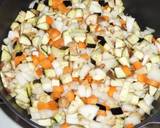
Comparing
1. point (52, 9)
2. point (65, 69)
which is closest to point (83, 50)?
point (65, 69)

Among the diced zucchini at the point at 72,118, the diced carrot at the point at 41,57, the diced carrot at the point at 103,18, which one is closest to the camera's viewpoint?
the diced zucchini at the point at 72,118

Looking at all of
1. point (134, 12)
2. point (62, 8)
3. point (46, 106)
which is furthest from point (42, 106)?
point (134, 12)

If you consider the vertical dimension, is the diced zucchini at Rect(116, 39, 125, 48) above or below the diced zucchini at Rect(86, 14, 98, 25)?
below

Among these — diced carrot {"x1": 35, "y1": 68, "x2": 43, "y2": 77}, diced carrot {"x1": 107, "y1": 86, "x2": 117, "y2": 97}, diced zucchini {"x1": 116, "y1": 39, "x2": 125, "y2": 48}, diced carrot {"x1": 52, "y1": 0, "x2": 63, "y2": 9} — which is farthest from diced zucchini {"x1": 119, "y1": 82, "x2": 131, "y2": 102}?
diced carrot {"x1": 52, "y1": 0, "x2": 63, "y2": 9}

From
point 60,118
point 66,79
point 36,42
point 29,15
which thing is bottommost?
point 60,118

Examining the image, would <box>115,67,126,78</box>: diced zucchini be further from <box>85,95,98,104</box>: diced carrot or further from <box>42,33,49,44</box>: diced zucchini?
<box>42,33,49,44</box>: diced zucchini

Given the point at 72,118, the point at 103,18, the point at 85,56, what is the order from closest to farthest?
the point at 72,118, the point at 85,56, the point at 103,18

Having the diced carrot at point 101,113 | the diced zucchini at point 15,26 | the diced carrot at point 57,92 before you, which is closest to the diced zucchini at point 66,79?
the diced carrot at point 57,92

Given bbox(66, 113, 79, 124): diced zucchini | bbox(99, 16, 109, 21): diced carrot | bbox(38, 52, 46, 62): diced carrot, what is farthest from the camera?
bbox(99, 16, 109, 21): diced carrot

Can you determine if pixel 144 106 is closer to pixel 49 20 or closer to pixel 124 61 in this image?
pixel 124 61

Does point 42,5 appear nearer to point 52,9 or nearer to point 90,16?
point 52,9

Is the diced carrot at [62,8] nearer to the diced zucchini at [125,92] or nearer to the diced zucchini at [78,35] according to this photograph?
the diced zucchini at [78,35]
